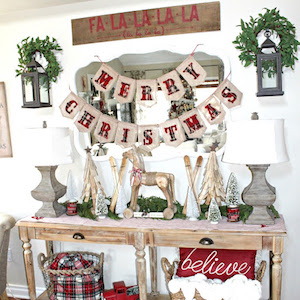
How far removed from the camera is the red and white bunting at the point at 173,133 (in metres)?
2.54

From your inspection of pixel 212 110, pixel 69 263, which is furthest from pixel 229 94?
pixel 69 263

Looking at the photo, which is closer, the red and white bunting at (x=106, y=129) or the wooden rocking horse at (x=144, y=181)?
the wooden rocking horse at (x=144, y=181)

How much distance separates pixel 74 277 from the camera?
2508 mm

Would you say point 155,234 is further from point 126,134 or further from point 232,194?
point 126,134

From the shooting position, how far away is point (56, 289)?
100 inches

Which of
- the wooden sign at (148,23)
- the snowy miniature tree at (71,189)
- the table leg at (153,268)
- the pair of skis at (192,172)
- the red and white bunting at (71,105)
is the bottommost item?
the table leg at (153,268)

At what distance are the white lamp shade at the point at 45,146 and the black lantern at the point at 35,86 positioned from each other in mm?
332

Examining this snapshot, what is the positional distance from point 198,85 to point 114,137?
733mm

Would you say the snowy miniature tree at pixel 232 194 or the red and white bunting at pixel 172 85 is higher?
the red and white bunting at pixel 172 85

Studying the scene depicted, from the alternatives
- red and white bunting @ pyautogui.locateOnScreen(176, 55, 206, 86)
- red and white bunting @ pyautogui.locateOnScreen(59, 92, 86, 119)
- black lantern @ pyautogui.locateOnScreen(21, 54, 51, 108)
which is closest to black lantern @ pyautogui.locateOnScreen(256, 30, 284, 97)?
red and white bunting @ pyautogui.locateOnScreen(176, 55, 206, 86)

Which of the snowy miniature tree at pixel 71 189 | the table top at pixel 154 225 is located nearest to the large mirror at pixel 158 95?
the snowy miniature tree at pixel 71 189

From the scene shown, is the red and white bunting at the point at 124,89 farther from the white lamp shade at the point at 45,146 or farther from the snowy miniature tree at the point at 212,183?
the snowy miniature tree at the point at 212,183

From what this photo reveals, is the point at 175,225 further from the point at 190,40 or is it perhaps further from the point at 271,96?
the point at 190,40

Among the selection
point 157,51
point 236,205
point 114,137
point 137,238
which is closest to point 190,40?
point 157,51
